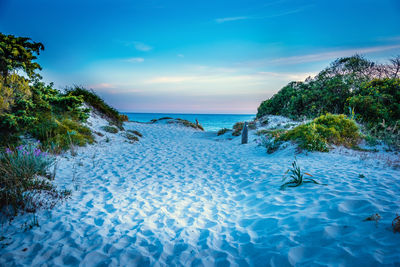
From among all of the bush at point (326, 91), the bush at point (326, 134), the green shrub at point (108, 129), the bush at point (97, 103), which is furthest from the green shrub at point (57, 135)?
the bush at point (326, 91)

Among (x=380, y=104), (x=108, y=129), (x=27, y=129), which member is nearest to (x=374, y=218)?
(x=27, y=129)

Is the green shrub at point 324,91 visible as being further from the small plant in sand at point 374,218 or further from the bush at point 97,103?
the bush at point 97,103

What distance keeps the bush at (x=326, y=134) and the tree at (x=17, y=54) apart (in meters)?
11.0

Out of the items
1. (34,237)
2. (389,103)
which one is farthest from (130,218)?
(389,103)

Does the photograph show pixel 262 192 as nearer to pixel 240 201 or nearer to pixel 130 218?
pixel 240 201

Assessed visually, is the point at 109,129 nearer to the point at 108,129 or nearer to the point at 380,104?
the point at 108,129

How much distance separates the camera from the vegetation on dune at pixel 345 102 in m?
8.23

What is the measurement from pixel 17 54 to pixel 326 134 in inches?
489

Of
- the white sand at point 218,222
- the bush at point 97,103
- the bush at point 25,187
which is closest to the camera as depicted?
the white sand at point 218,222

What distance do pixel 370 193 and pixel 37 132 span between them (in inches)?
400

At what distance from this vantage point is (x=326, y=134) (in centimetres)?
820

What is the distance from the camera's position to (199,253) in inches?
105

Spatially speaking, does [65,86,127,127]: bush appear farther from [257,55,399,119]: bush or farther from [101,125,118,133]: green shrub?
[257,55,399,119]: bush

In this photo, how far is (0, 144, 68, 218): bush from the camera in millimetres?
3291
